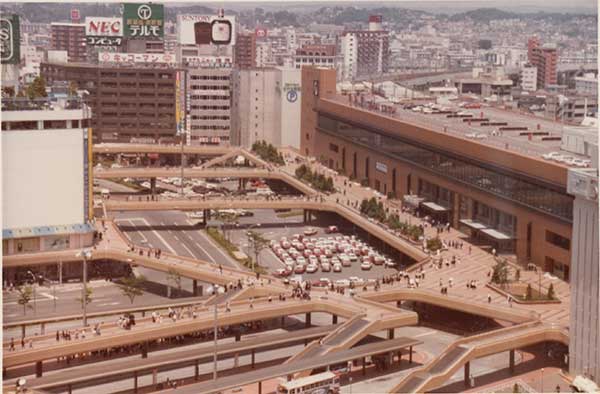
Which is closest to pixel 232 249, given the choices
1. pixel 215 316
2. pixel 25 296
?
pixel 25 296

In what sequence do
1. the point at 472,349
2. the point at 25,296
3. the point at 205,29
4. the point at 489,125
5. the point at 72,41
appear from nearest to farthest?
the point at 472,349 < the point at 25,296 < the point at 489,125 < the point at 205,29 < the point at 72,41

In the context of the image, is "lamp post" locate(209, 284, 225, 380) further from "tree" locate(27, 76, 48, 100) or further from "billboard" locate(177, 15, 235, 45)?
"billboard" locate(177, 15, 235, 45)

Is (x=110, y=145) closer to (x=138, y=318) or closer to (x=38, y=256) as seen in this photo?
(x=38, y=256)

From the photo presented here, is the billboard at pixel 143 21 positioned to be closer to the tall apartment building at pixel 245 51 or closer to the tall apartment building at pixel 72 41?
the tall apartment building at pixel 72 41

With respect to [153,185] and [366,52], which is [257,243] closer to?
[153,185]

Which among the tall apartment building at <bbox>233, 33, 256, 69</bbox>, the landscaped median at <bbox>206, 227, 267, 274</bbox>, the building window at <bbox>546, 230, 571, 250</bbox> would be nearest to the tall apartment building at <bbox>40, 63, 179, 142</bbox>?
the tall apartment building at <bbox>233, 33, 256, 69</bbox>

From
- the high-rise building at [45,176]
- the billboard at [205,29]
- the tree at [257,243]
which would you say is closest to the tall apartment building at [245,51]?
the billboard at [205,29]
